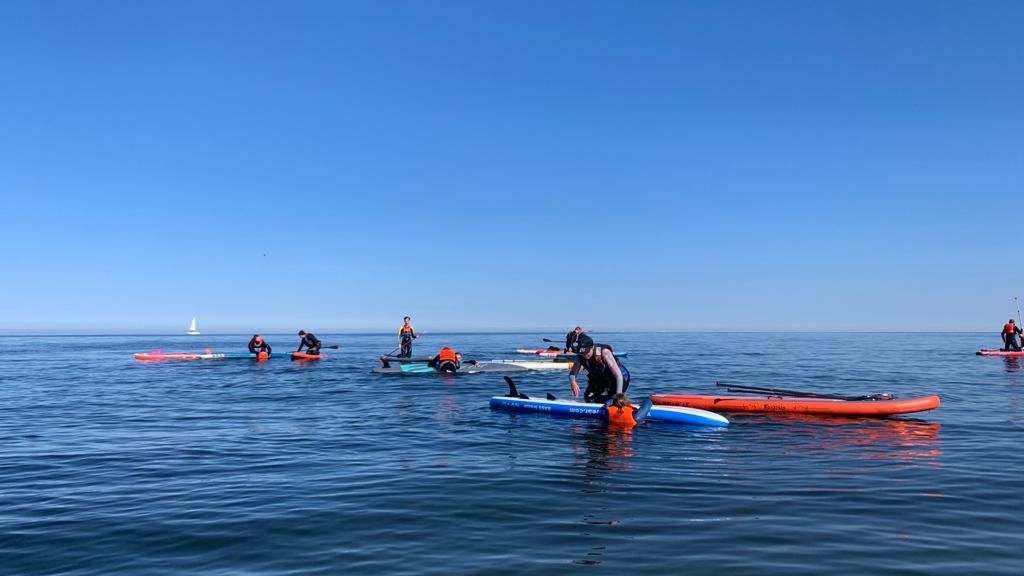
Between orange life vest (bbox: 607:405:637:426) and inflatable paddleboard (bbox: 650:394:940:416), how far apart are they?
1685mm

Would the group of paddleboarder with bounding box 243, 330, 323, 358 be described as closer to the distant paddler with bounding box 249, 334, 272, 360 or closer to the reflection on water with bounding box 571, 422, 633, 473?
the distant paddler with bounding box 249, 334, 272, 360

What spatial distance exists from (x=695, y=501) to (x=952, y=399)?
15502 millimetres

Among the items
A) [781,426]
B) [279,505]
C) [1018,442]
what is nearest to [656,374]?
[781,426]

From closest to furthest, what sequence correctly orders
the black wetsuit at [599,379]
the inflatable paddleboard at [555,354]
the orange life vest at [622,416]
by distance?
the orange life vest at [622,416]
the black wetsuit at [599,379]
the inflatable paddleboard at [555,354]

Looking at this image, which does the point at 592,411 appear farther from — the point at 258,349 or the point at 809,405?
the point at 258,349

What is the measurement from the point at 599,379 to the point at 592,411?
1.04 metres

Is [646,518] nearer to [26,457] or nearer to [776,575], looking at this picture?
[776,575]

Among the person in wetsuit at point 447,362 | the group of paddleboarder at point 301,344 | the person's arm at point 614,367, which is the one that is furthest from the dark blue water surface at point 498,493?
the group of paddleboarder at point 301,344

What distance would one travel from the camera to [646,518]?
719cm

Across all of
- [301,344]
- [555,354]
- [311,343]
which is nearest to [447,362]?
[311,343]

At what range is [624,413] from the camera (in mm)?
13805

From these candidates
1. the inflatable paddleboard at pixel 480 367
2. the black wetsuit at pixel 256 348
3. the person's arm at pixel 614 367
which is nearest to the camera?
the person's arm at pixel 614 367

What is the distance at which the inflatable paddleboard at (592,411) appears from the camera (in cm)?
1395

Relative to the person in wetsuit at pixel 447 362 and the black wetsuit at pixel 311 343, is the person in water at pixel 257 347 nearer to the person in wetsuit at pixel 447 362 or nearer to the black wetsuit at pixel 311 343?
the black wetsuit at pixel 311 343
